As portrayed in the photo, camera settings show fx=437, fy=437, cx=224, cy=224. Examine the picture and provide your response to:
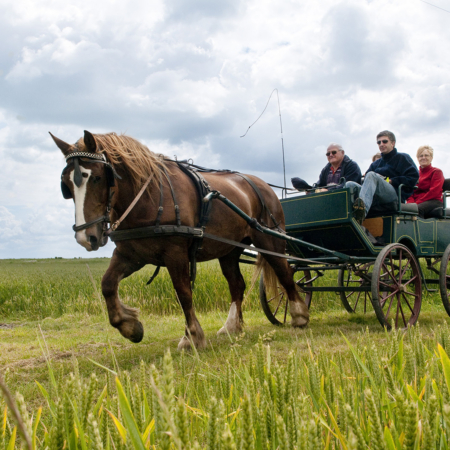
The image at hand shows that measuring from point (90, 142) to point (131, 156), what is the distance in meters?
0.46

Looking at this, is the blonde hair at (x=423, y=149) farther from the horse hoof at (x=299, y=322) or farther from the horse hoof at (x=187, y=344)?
the horse hoof at (x=187, y=344)

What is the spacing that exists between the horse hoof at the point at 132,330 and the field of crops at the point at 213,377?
183mm

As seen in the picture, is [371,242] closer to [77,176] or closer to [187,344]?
[187,344]

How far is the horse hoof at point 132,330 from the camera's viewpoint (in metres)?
4.51

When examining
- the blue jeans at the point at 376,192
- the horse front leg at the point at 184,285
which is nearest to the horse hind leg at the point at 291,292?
the blue jeans at the point at 376,192

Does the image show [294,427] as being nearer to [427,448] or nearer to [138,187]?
[427,448]

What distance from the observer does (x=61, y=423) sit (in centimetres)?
86

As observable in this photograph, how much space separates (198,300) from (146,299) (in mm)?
1262

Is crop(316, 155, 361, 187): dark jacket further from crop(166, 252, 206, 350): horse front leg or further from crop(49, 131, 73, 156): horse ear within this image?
crop(49, 131, 73, 156): horse ear

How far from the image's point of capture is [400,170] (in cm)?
596

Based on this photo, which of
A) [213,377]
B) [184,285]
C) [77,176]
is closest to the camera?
[213,377]

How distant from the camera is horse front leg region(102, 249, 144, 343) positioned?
14.4ft

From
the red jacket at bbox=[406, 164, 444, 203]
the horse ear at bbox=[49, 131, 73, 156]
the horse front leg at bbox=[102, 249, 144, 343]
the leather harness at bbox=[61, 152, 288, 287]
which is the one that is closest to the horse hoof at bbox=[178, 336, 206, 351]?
the horse front leg at bbox=[102, 249, 144, 343]

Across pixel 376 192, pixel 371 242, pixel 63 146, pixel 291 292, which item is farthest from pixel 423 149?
pixel 63 146
